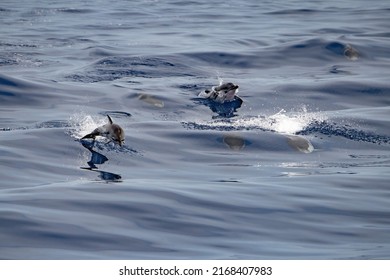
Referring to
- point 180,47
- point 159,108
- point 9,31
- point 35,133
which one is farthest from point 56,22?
point 35,133

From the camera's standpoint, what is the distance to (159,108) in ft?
56.1

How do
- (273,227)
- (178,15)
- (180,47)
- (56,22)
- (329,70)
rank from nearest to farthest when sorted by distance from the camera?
(273,227) → (329,70) → (180,47) → (56,22) → (178,15)

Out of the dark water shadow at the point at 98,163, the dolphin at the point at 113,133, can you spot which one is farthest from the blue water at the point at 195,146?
the dolphin at the point at 113,133

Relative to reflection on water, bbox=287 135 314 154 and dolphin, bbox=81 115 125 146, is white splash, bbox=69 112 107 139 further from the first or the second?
reflection on water, bbox=287 135 314 154

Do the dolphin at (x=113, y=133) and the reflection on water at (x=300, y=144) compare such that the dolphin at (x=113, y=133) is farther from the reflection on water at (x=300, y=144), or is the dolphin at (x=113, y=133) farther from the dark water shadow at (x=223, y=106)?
the dark water shadow at (x=223, y=106)

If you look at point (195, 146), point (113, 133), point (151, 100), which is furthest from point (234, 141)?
point (151, 100)

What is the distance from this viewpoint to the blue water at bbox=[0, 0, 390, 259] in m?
9.23

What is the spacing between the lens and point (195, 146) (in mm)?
14016

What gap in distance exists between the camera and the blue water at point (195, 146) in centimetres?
923

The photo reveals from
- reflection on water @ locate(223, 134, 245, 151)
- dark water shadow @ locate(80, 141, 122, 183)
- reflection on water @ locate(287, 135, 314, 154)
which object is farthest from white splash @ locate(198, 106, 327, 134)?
dark water shadow @ locate(80, 141, 122, 183)

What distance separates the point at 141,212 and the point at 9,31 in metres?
20.1

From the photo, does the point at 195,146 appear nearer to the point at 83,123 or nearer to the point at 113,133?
the point at 113,133

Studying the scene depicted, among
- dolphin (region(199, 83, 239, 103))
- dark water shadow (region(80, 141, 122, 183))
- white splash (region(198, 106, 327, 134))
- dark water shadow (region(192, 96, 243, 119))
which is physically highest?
dolphin (region(199, 83, 239, 103))

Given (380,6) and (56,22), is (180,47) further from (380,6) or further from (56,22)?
(380,6)
